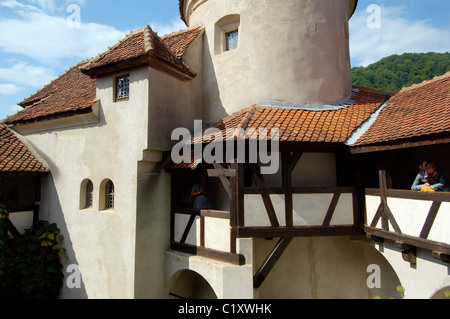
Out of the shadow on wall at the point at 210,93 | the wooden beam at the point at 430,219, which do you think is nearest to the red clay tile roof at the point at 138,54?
the shadow on wall at the point at 210,93

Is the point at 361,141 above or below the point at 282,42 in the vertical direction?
below

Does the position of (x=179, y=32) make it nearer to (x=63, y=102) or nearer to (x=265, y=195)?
(x=63, y=102)

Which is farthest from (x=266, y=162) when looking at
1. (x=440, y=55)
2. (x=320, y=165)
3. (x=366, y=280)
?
(x=440, y=55)

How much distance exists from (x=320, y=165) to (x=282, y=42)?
363cm

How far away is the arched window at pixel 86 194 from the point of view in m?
8.39

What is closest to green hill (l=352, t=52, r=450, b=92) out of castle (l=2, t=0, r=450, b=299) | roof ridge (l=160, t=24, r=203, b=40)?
castle (l=2, t=0, r=450, b=299)

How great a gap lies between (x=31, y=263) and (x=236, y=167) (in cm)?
644

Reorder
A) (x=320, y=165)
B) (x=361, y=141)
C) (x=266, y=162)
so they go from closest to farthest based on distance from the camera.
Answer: (x=361, y=141)
(x=266, y=162)
(x=320, y=165)

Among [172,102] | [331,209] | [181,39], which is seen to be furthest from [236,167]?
[181,39]

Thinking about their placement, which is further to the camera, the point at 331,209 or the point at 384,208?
the point at 331,209

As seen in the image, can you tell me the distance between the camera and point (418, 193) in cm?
522

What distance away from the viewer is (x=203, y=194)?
7535 mm
